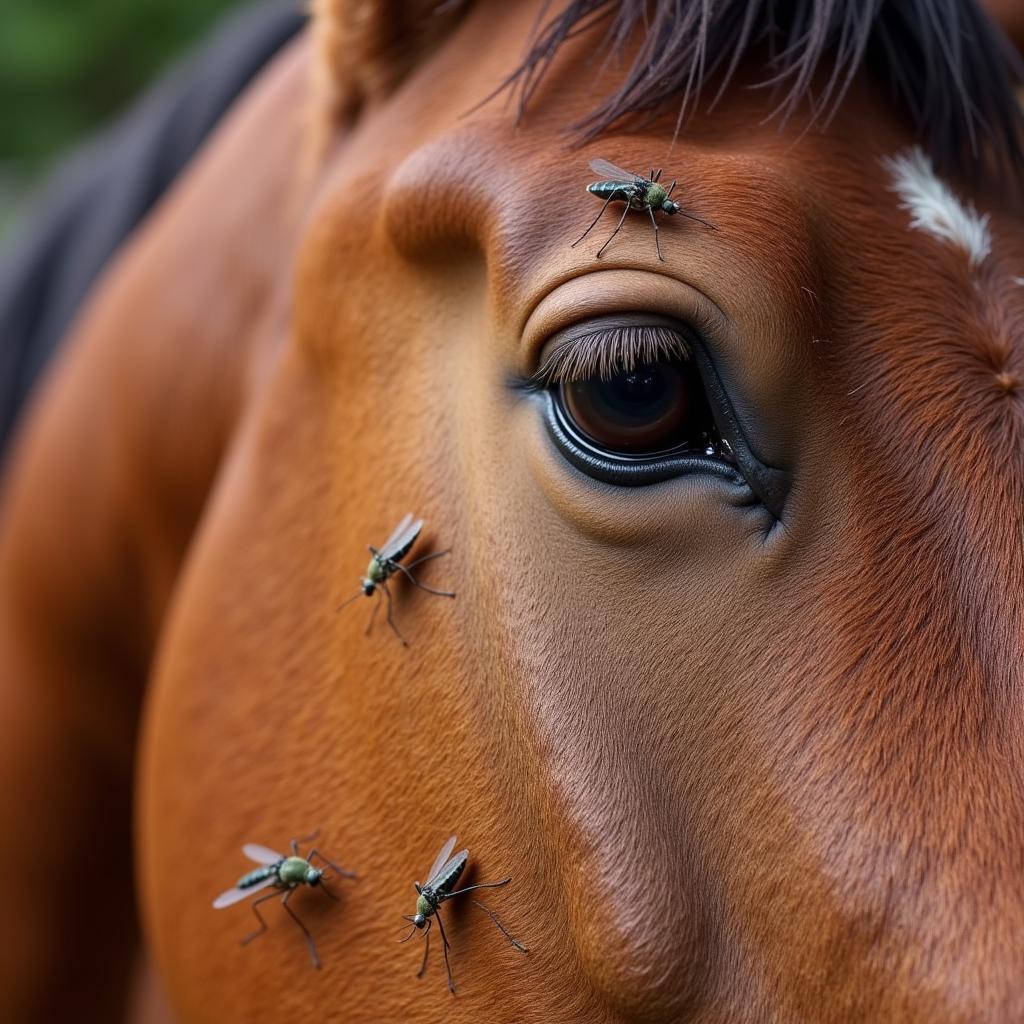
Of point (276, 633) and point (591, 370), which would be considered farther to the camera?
point (276, 633)

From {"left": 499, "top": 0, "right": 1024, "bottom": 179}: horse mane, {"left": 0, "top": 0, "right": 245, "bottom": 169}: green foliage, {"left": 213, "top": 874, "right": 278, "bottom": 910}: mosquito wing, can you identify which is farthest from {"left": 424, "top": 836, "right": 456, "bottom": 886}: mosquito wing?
{"left": 0, "top": 0, "right": 245, "bottom": 169}: green foliage

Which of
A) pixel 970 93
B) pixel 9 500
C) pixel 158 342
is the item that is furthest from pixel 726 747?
pixel 9 500

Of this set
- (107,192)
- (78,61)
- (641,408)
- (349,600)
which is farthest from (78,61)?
(641,408)

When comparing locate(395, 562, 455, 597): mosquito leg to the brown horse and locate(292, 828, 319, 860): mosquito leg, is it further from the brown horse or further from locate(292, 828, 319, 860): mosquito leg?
locate(292, 828, 319, 860): mosquito leg

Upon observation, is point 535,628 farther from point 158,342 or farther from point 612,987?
point 158,342

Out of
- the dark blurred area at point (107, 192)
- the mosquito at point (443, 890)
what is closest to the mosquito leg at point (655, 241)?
the mosquito at point (443, 890)
